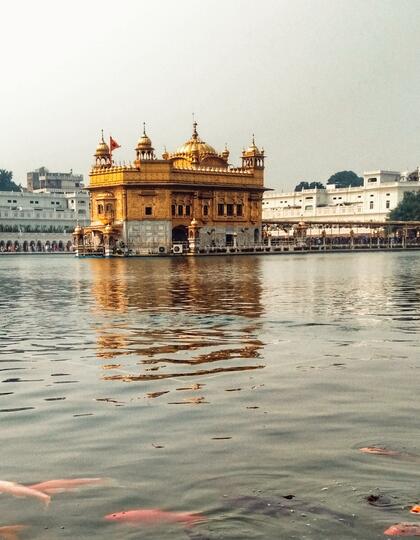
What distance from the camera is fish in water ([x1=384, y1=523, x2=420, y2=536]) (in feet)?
13.1

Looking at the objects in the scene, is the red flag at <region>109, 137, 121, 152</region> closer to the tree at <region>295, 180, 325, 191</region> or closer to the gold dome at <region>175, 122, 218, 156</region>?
the gold dome at <region>175, 122, 218, 156</region>

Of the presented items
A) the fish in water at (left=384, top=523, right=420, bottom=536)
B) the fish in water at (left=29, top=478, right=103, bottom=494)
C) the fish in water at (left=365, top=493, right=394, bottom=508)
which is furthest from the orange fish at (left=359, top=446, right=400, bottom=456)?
the fish in water at (left=29, top=478, right=103, bottom=494)

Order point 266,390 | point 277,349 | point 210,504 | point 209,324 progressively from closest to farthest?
point 210,504 < point 266,390 < point 277,349 < point 209,324

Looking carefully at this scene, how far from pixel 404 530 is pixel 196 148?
80430mm

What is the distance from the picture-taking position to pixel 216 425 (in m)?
6.30

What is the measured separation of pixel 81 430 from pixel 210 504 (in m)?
2.02

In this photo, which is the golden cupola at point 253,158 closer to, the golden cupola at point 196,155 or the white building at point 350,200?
the golden cupola at point 196,155

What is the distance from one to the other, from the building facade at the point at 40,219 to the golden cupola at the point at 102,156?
32.3m

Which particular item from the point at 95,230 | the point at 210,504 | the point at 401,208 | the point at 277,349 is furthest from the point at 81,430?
the point at 401,208

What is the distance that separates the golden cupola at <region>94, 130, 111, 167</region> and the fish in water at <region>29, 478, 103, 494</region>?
76152 mm

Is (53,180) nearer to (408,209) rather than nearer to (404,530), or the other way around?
(408,209)

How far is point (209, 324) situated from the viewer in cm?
1398

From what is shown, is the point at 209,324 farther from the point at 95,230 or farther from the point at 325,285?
the point at 95,230

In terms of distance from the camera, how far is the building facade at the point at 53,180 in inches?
5851
